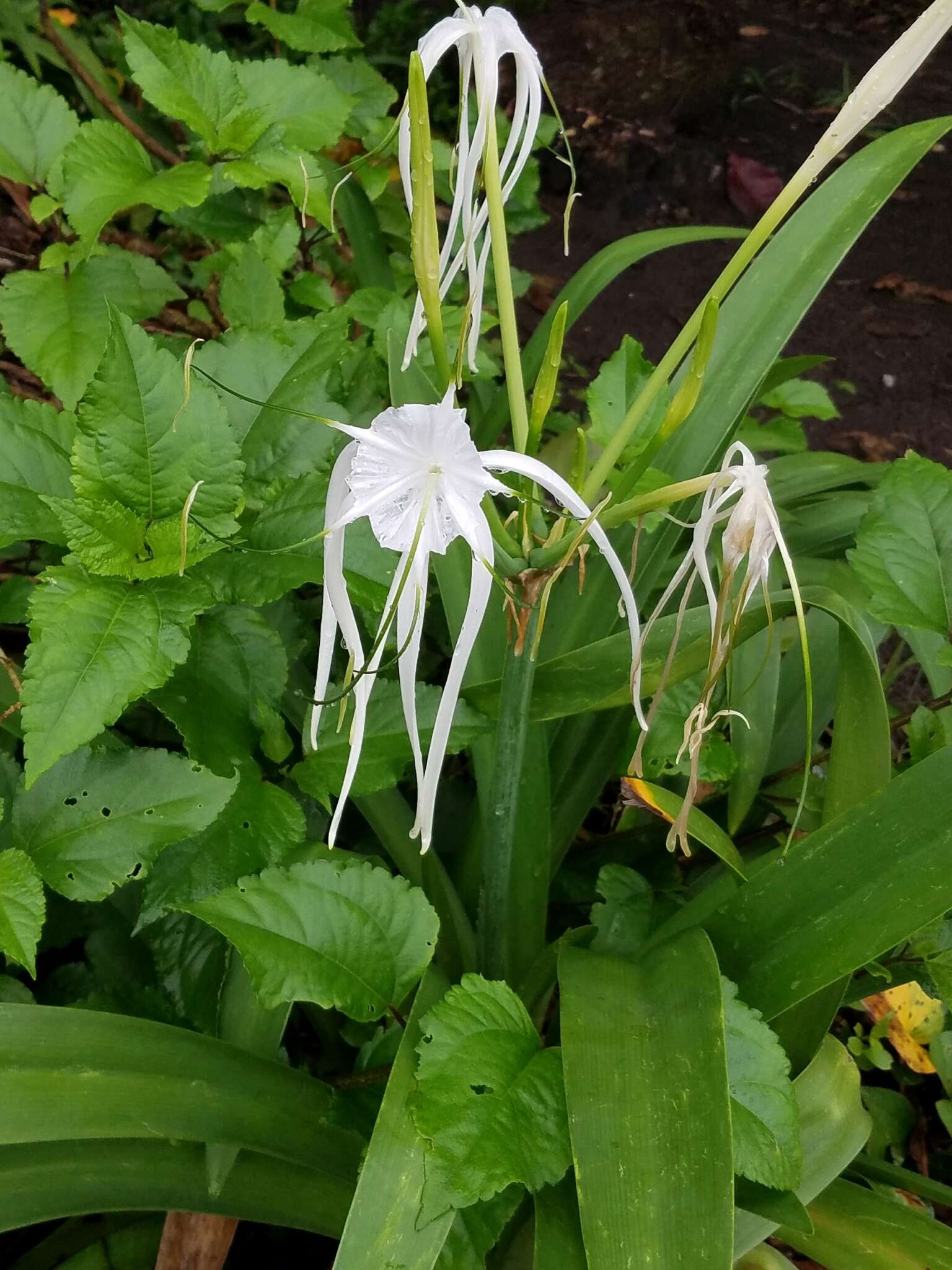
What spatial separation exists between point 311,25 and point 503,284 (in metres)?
0.93

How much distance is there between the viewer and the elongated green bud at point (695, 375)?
374mm

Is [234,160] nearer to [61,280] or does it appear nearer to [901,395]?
[61,280]

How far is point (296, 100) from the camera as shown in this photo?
98cm

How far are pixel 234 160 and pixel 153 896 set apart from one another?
2.45 feet

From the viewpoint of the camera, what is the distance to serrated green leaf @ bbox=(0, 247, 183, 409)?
825 mm

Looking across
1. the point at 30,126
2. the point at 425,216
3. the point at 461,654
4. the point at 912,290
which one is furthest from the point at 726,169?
the point at 461,654

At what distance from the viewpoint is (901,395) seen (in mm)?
2064

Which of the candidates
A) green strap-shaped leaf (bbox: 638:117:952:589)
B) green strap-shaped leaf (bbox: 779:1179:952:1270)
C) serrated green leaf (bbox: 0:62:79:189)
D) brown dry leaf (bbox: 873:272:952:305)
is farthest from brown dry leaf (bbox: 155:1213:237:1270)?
brown dry leaf (bbox: 873:272:952:305)

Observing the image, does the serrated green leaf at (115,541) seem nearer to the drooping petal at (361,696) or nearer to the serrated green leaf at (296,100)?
the drooping petal at (361,696)

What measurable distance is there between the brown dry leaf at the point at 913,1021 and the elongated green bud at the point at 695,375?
864 mm

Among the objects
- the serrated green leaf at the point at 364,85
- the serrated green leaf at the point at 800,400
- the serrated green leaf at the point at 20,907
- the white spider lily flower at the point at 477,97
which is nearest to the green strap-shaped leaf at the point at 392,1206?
the serrated green leaf at the point at 20,907

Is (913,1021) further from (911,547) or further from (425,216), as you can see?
(425,216)

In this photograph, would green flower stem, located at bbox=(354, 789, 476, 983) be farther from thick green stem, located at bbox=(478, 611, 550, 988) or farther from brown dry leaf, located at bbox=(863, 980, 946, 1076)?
brown dry leaf, located at bbox=(863, 980, 946, 1076)

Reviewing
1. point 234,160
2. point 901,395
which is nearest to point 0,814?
point 234,160
